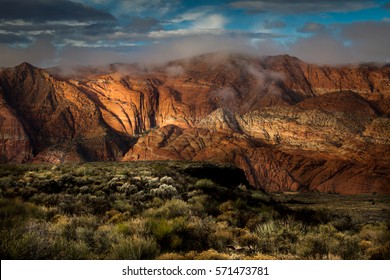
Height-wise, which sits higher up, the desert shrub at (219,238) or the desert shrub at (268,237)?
the desert shrub at (219,238)

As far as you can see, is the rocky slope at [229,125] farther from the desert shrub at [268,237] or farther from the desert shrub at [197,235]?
the desert shrub at [197,235]

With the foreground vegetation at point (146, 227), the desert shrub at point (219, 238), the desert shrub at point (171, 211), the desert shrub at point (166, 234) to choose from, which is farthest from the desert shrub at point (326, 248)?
the desert shrub at point (171, 211)

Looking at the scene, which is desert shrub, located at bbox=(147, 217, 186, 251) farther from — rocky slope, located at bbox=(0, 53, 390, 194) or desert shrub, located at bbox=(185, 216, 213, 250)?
rocky slope, located at bbox=(0, 53, 390, 194)

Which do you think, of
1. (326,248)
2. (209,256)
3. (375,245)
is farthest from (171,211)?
(375,245)

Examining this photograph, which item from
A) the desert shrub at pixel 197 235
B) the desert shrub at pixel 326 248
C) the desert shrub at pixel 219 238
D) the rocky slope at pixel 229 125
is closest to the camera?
the desert shrub at pixel 326 248

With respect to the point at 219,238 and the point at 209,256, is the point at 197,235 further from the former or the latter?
the point at 209,256

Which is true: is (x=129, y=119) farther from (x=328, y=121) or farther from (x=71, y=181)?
(x=71, y=181)

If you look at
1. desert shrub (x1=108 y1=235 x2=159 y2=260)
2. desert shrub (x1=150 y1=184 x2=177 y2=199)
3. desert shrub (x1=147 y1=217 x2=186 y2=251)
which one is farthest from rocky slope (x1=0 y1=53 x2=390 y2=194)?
desert shrub (x1=108 y1=235 x2=159 y2=260)
